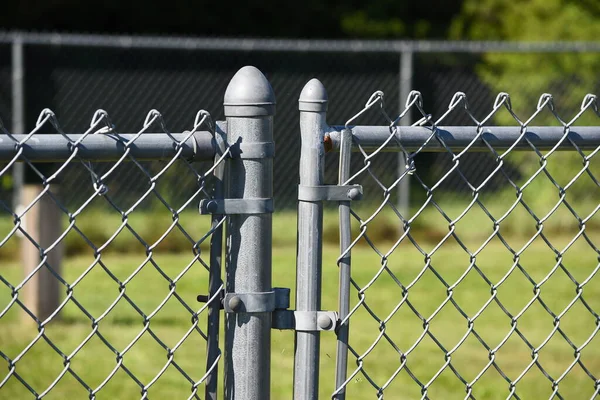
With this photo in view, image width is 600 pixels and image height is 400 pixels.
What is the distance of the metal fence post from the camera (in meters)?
1.76

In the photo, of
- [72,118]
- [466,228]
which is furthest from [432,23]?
[72,118]

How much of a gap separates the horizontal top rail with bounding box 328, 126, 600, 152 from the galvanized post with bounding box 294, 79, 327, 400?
0.06 m

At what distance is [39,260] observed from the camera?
5.71 m

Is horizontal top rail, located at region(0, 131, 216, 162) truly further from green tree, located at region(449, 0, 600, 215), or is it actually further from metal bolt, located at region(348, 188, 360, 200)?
green tree, located at region(449, 0, 600, 215)

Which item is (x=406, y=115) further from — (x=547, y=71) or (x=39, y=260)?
(x=39, y=260)

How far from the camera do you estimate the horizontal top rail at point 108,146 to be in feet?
5.18

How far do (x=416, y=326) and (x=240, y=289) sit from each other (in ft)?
13.7

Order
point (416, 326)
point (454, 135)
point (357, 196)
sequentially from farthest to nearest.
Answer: point (416, 326) < point (454, 135) < point (357, 196)

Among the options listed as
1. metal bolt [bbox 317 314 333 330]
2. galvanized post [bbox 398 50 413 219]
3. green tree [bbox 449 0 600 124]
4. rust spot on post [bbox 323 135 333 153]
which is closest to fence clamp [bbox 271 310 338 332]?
metal bolt [bbox 317 314 333 330]

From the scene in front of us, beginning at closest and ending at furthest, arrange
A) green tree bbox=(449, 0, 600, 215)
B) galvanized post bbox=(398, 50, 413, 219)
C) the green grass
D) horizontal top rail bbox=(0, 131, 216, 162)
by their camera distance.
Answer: horizontal top rail bbox=(0, 131, 216, 162) < the green grass < galvanized post bbox=(398, 50, 413, 219) < green tree bbox=(449, 0, 600, 215)

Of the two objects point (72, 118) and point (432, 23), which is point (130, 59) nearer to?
point (72, 118)

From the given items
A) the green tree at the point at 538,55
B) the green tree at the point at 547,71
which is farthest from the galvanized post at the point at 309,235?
the green tree at the point at 538,55

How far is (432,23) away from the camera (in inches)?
645

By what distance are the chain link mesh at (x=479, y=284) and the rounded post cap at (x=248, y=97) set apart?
205 millimetres
